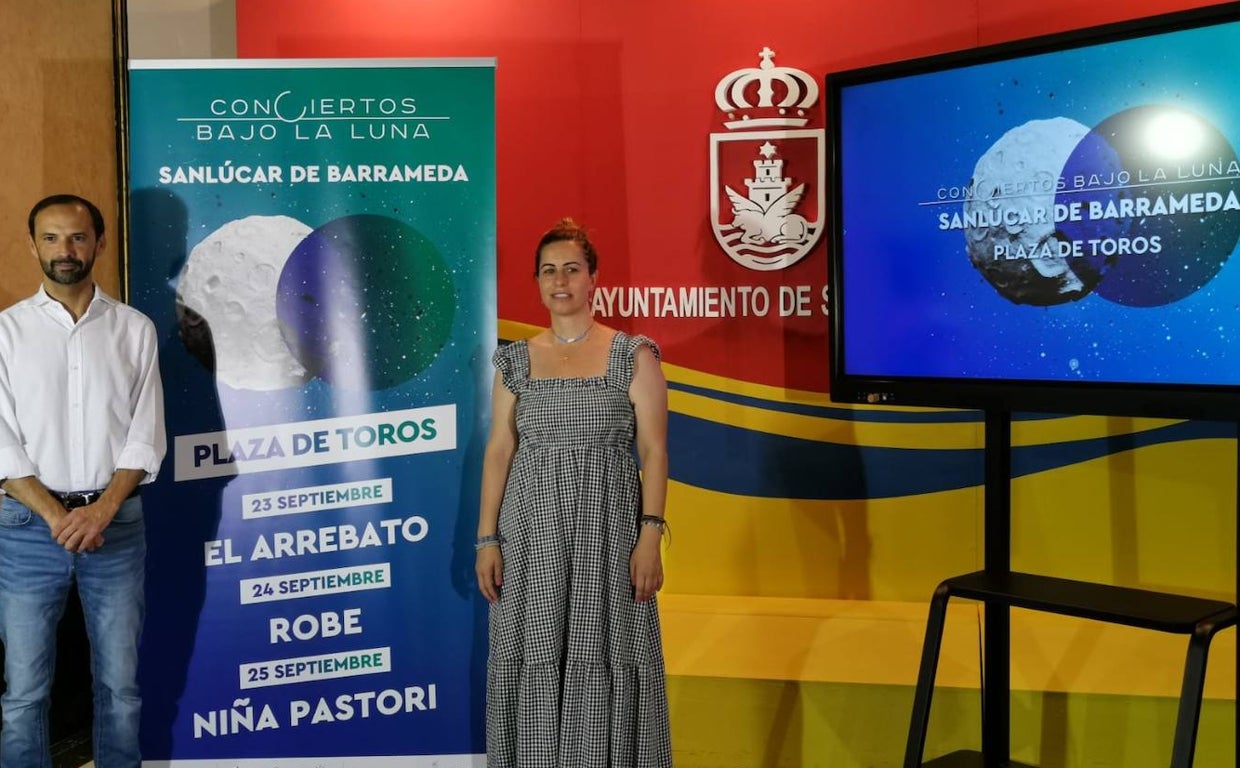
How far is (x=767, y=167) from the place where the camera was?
3855 mm

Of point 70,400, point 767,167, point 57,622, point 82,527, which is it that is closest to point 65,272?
point 70,400

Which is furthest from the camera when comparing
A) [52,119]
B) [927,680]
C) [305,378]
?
[52,119]

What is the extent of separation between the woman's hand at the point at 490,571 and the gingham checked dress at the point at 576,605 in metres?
0.05

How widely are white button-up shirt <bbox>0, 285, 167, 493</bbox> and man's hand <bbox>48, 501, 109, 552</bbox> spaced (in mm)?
79

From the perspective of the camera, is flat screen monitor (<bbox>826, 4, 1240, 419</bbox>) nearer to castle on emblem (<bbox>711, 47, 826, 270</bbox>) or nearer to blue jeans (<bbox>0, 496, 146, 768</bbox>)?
castle on emblem (<bbox>711, 47, 826, 270</bbox>)

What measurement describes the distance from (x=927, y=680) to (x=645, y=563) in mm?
713

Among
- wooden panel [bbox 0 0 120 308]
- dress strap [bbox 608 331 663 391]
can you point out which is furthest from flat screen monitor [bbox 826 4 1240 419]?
wooden panel [bbox 0 0 120 308]

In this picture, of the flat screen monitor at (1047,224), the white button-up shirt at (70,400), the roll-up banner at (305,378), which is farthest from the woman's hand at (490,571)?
the flat screen monitor at (1047,224)

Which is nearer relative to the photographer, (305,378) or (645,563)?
(645,563)

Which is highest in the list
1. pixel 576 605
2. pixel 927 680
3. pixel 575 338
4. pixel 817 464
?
pixel 575 338

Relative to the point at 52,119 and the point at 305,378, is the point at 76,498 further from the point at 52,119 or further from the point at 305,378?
the point at 52,119

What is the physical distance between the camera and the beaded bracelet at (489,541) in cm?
293

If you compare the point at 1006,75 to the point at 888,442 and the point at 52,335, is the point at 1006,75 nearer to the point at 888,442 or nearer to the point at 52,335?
the point at 888,442

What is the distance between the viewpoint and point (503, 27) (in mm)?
4016
